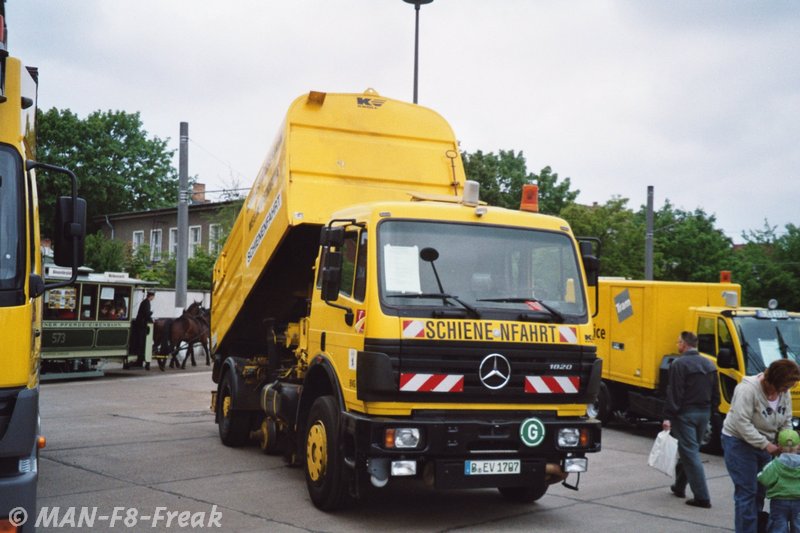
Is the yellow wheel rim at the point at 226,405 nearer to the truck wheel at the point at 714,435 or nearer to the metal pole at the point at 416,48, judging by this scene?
the truck wheel at the point at 714,435

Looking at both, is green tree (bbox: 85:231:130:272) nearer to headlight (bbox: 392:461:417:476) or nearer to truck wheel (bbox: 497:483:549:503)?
truck wheel (bbox: 497:483:549:503)

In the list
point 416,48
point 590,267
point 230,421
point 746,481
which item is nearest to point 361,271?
point 590,267

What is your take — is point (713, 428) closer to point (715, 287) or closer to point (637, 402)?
point (637, 402)

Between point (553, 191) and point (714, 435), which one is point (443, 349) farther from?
point (553, 191)

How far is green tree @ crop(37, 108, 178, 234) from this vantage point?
5112 cm

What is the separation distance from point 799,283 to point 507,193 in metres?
13.2

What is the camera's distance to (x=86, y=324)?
2016cm

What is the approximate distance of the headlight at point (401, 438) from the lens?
695 cm

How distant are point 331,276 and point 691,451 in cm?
410

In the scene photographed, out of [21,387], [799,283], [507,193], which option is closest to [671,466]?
[21,387]

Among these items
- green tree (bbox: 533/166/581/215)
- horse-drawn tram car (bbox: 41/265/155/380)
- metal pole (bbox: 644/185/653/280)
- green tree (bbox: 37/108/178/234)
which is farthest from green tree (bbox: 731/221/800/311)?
green tree (bbox: 37/108/178/234)

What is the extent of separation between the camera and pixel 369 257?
7367mm

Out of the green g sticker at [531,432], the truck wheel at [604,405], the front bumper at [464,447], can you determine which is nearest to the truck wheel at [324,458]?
the front bumper at [464,447]

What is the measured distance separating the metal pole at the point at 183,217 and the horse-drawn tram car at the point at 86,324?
8.46 feet
